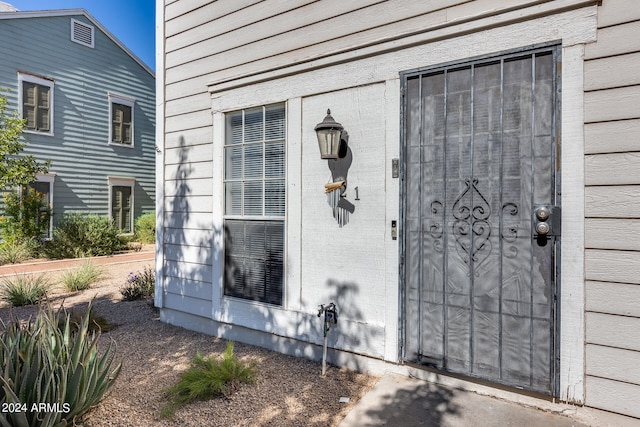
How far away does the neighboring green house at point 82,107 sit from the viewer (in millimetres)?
9633

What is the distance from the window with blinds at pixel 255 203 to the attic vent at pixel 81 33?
10.4 meters

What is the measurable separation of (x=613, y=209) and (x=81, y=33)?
1389 cm

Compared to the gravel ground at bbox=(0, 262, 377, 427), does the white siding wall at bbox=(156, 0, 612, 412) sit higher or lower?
higher

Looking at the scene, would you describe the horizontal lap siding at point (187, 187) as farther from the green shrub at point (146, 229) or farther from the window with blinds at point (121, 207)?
the window with blinds at point (121, 207)

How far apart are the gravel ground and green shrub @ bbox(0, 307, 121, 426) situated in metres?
0.31

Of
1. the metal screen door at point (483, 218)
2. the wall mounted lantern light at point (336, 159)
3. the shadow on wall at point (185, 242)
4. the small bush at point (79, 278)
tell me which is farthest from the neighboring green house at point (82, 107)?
the metal screen door at point (483, 218)

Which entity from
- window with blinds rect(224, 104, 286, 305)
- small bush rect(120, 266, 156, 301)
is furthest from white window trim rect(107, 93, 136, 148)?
window with blinds rect(224, 104, 286, 305)

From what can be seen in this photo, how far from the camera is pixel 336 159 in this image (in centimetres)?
311

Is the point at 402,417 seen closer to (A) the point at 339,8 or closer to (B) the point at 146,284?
(A) the point at 339,8

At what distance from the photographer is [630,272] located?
2.12 metres

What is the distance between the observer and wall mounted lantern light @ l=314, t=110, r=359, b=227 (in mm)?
2971

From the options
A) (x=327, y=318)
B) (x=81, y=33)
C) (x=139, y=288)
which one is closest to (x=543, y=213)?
(x=327, y=318)

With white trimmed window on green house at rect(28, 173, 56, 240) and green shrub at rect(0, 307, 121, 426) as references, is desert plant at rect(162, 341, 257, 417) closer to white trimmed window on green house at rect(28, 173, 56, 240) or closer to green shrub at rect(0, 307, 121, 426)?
green shrub at rect(0, 307, 121, 426)

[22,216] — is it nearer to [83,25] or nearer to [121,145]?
[121,145]
